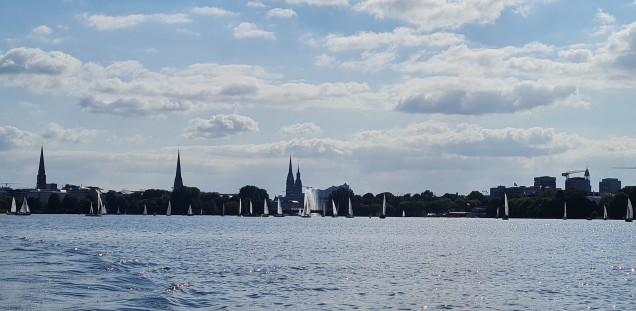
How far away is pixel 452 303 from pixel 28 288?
20.8m

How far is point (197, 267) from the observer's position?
65.5 metres

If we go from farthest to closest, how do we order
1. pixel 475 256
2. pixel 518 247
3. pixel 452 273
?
pixel 518 247 < pixel 475 256 < pixel 452 273

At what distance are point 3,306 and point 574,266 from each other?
46.7 meters

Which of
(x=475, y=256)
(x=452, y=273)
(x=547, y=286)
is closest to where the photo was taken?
(x=547, y=286)

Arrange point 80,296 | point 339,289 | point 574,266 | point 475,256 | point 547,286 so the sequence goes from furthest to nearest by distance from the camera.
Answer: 1. point 475,256
2. point 574,266
3. point 547,286
4. point 339,289
5. point 80,296

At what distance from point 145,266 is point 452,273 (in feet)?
68.7

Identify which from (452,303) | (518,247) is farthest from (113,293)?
(518,247)

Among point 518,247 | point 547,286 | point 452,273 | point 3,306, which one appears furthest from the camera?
point 518,247

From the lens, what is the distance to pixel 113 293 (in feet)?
152

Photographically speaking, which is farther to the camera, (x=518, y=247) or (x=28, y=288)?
(x=518, y=247)

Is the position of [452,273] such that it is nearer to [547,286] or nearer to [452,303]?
[547,286]

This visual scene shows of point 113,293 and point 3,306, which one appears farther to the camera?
point 113,293

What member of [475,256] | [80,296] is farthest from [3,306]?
[475,256]

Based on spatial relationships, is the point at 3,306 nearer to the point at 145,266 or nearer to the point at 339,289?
the point at 339,289
